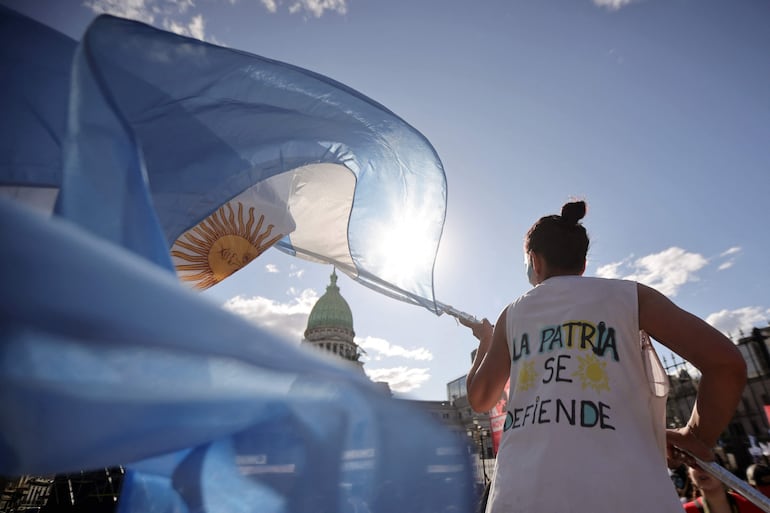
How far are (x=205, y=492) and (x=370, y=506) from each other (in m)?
0.58

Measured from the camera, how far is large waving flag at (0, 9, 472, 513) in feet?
2.59

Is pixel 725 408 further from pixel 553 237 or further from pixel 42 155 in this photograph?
pixel 42 155

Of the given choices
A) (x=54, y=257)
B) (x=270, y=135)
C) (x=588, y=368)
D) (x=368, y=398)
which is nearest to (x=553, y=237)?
(x=588, y=368)

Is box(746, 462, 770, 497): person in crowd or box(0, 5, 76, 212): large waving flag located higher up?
box(0, 5, 76, 212): large waving flag

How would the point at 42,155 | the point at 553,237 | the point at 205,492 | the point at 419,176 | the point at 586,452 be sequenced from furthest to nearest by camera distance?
the point at 419,176 < the point at 42,155 < the point at 553,237 < the point at 205,492 < the point at 586,452

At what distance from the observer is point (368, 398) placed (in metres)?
1.17

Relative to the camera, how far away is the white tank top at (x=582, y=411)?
951 millimetres

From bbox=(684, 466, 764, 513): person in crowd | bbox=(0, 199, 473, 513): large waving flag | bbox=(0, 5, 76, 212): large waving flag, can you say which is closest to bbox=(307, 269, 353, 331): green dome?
bbox=(0, 5, 76, 212): large waving flag

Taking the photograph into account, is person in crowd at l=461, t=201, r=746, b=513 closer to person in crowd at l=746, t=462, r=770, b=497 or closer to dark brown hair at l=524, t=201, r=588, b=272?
dark brown hair at l=524, t=201, r=588, b=272

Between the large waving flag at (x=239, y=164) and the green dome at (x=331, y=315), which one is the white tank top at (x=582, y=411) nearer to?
the large waving flag at (x=239, y=164)

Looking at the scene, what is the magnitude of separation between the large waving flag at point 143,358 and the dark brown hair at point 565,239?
0.75 m

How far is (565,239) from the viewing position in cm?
146

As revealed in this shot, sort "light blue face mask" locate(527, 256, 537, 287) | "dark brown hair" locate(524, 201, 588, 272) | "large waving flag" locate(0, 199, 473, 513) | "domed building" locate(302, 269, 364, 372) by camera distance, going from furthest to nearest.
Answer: "domed building" locate(302, 269, 364, 372), "light blue face mask" locate(527, 256, 537, 287), "dark brown hair" locate(524, 201, 588, 272), "large waving flag" locate(0, 199, 473, 513)

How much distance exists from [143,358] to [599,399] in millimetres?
1183
